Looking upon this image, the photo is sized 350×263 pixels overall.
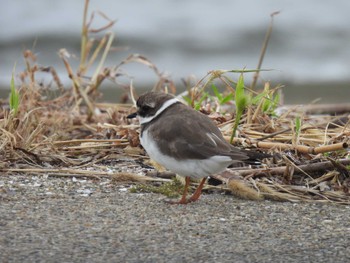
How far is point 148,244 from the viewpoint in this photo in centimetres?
340

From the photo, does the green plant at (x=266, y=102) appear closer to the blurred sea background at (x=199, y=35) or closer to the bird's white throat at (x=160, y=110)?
the bird's white throat at (x=160, y=110)

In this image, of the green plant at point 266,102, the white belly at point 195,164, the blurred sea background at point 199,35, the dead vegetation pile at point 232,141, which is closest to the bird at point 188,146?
the white belly at point 195,164

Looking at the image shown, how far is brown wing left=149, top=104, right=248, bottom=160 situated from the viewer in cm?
403

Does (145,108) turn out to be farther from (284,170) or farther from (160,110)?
(284,170)

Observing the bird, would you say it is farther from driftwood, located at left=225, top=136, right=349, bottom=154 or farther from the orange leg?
driftwood, located at left=225, top=136, right=349, bottom=154

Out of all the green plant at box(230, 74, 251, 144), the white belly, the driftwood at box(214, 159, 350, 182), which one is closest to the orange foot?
the white belly

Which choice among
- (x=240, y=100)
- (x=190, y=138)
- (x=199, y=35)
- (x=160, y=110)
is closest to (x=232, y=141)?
(x=240, y=100)

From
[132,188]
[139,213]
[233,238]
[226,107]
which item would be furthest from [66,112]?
[233,238]

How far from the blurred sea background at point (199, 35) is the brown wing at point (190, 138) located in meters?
6.87

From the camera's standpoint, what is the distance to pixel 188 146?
159 inches

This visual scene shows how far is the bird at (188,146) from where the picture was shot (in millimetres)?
4027

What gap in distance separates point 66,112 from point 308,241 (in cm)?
312

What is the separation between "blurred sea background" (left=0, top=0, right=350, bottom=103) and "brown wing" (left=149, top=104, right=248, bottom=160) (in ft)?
22.5

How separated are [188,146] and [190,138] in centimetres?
5
